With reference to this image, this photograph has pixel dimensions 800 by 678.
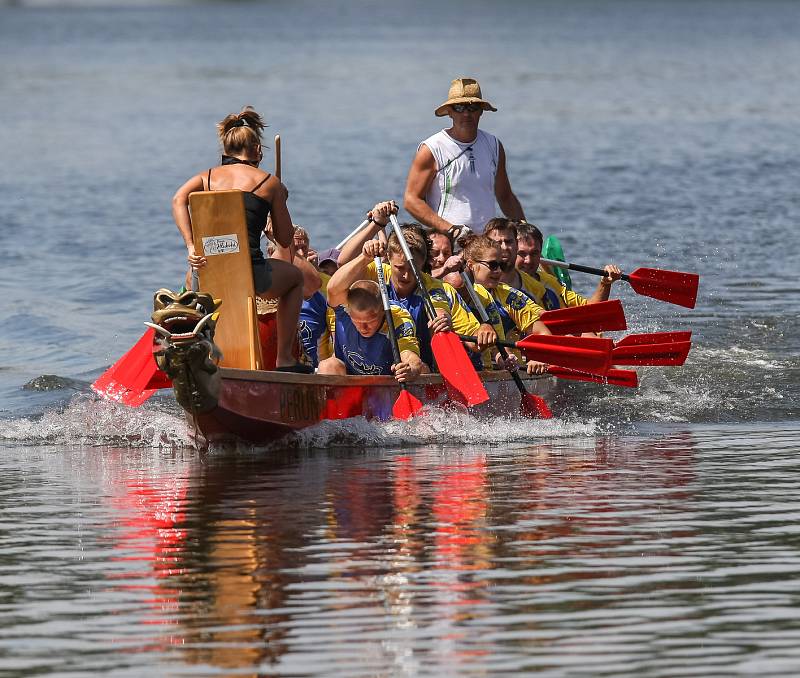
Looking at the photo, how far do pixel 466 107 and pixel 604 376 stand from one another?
7.59 feet

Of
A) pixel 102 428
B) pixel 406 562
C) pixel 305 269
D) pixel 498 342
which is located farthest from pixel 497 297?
pixel 406 562

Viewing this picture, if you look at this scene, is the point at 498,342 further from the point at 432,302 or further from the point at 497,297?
the point at 497,297

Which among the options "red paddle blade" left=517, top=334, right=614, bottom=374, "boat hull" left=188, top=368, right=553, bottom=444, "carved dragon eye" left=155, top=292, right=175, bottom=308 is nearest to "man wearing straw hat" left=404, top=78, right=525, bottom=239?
"red paddle blade" left=517, top=334, right=614, bottom=374

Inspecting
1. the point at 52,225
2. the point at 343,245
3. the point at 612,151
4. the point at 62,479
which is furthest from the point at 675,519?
the point at 612,151

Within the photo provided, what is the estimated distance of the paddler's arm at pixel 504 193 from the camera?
13.1m

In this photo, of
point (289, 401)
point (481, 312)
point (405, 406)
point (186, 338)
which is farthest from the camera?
point (481, 312)

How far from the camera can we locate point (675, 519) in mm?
8719

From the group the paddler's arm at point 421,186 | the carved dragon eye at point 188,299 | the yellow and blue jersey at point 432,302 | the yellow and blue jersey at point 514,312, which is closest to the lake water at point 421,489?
the yellow and blue jersey at point 432,302

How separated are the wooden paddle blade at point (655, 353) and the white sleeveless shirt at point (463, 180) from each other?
150 cm

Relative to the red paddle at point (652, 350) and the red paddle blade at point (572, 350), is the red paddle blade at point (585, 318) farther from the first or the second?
the red paddle blade at point (572, 350)

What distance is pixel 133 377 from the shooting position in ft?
37.1

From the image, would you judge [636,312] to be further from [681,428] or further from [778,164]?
[778,164]

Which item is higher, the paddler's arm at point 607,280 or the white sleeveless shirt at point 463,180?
the white sleeveless shirt at point 463,180

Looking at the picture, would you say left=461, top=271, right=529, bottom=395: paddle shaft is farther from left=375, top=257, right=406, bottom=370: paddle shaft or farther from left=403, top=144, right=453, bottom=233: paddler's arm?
left=403, top=144, right=453, bottom=233: paddler's arm
